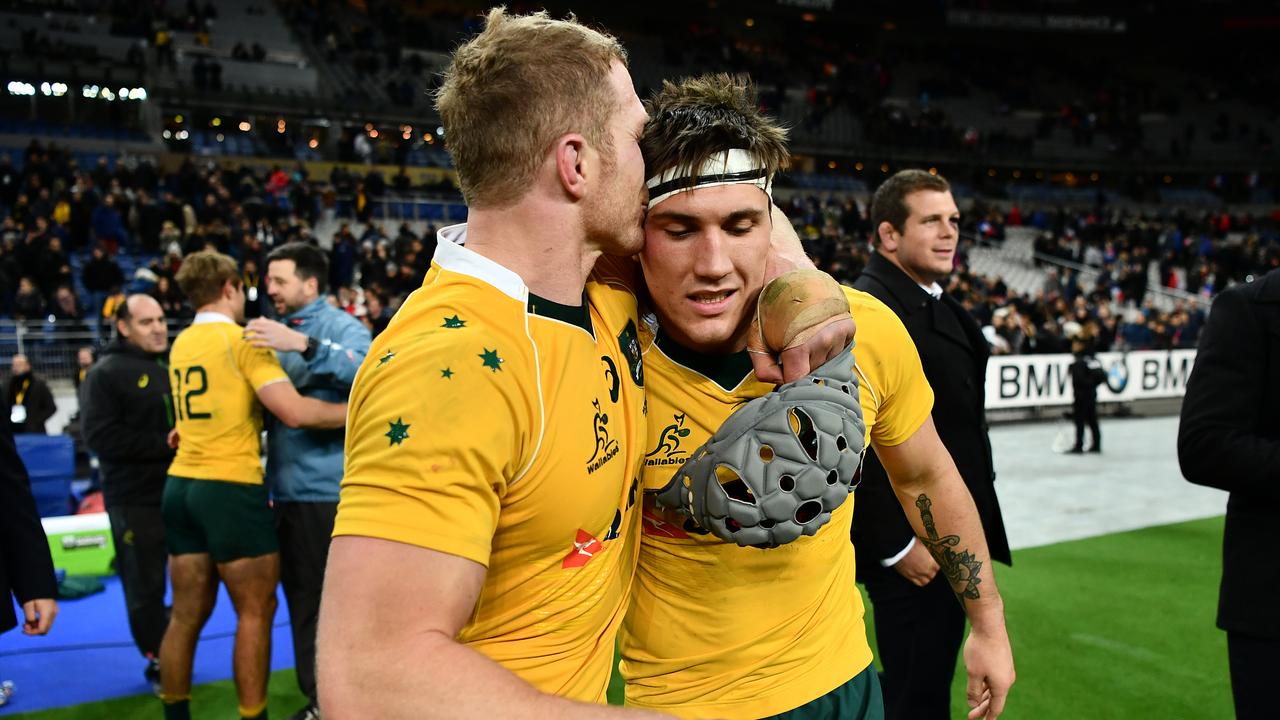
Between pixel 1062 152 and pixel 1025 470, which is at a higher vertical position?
pixel 1062 152

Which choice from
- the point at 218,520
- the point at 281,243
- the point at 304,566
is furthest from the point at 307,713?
the point at 281,243

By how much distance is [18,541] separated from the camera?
2791 mm

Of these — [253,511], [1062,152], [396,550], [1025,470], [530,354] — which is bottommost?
[1025,470]

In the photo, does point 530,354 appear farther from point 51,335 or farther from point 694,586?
point 51,335

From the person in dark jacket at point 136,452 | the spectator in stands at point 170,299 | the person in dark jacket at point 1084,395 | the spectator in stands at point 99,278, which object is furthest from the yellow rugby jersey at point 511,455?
the spectator in stands at point 99,278

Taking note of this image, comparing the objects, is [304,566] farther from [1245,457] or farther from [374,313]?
[374,313]

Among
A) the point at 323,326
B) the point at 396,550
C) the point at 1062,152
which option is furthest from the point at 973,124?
the point at 396,550

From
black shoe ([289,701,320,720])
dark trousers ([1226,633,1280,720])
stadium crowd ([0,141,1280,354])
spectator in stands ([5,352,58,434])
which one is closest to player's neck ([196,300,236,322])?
stadium crowd ([0,141,1280,354])

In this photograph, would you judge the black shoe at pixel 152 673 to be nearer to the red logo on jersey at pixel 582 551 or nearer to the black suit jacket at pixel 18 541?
the black suit jacket at pixel 18 541

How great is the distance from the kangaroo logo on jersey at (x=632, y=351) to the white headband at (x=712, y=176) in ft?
0.88

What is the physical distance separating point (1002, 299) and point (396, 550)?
19708 millimetres

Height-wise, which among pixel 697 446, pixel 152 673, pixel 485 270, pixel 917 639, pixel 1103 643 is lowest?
pixel 1103 643

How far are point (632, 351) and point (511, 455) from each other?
58cm

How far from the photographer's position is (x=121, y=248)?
15.5 meters
